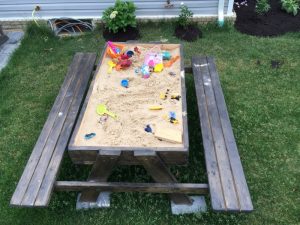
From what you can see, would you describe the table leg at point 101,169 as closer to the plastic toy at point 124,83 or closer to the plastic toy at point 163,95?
the plastic toy at point 163,95

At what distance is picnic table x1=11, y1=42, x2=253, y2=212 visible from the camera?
113 inches

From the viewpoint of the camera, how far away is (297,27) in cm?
596

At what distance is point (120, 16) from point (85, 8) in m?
0.73

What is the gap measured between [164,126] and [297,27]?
13.0ft

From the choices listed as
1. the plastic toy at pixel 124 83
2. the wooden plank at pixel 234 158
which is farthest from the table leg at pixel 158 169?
the plastic toy at pixel 124 83

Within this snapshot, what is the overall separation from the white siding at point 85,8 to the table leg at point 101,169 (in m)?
3.69

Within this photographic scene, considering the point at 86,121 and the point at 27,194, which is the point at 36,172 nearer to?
the point at 27,194

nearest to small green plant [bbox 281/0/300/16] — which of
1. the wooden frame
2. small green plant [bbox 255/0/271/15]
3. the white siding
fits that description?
small green plant [bbox 255/0/271/15]

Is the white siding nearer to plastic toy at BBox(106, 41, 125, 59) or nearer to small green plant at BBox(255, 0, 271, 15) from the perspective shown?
small green plant at BBox(255, 0, 271, 15)

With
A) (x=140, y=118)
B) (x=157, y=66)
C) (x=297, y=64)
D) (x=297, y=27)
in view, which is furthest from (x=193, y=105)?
(x=297, y=27)

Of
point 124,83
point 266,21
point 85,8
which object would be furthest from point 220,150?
point 85,8

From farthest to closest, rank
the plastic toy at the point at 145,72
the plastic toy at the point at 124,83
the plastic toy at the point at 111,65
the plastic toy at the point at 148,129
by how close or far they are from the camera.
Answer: the plastic toy at the point at 111,65, the plastic toy at the point at 145,72, the plastic toy at the point at 124,83, the plastic toy at the point at 148,129

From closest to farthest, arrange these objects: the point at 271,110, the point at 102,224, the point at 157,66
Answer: the point at 102,224
the point at 157,66
the point at 271,110

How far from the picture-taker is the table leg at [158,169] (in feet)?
9.64
